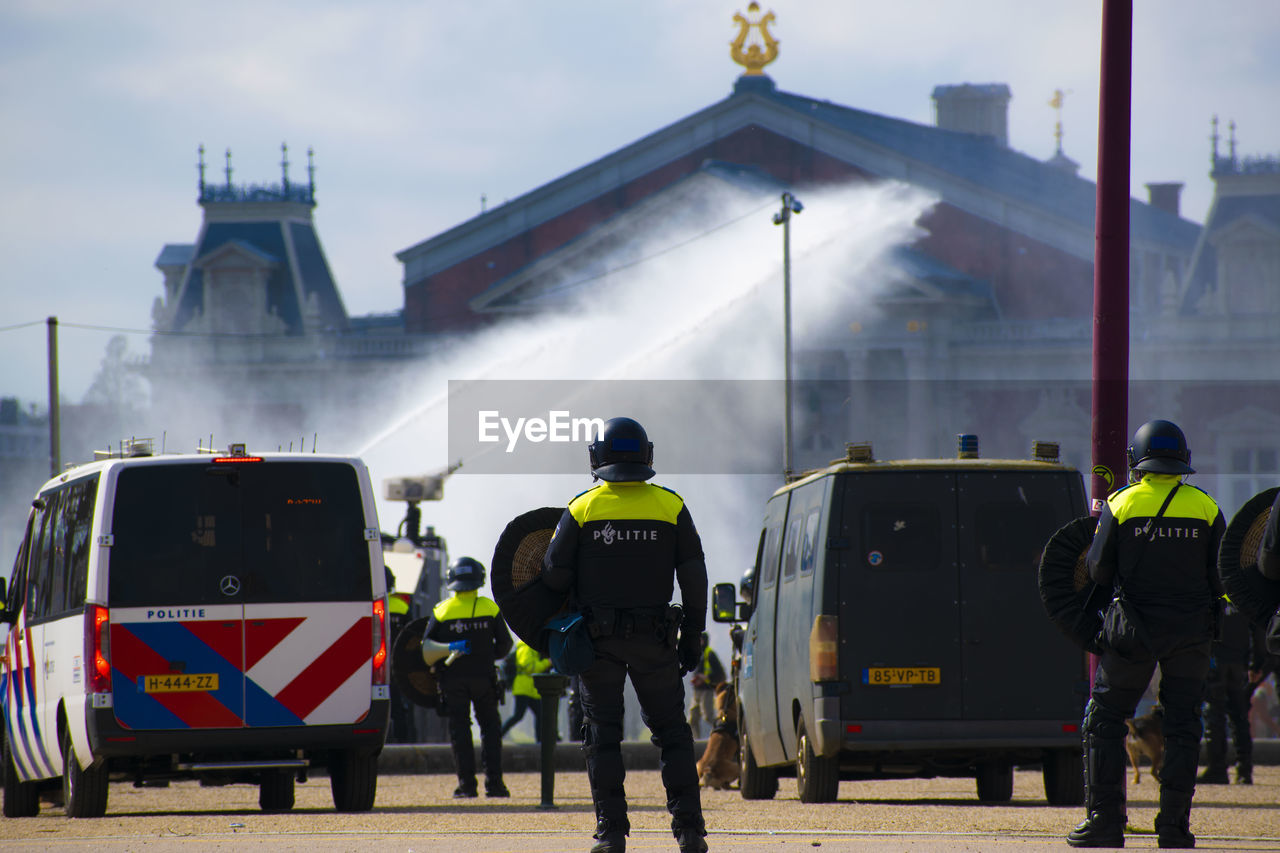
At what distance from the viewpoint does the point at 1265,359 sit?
4797cm

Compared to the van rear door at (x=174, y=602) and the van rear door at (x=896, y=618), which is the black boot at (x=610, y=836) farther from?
the van rear door at (x=174, y=602)

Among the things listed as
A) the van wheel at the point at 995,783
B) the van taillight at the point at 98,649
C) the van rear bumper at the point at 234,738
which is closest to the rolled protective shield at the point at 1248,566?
the van wheel at the point at 995,783

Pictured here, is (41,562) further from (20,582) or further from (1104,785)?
(1104,785)

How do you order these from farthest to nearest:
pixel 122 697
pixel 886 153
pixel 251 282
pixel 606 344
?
1. pixel 251 282
2. pixel 886 153
3. pixel 606 344
4. pixel 122 697

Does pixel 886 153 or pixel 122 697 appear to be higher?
pixel 886 153

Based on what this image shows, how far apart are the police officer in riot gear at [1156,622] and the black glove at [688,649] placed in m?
1.86

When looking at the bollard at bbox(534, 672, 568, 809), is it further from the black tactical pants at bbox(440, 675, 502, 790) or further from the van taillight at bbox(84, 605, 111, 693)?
the van taillight at bbox(84, 605, 111, 693)

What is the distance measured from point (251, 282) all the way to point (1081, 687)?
44450 mm

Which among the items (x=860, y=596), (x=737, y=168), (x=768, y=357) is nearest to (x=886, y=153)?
(x=737, y=168)

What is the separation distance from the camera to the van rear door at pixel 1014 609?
12.0 metres

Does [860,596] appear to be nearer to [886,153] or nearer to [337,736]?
[337,736]

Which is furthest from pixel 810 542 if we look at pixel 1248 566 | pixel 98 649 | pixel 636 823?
pixel 1248 566

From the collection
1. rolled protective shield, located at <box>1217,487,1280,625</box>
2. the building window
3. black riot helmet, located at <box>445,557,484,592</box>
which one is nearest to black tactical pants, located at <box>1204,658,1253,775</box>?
black riot helmet, located at <box>445,557,484,592</box>

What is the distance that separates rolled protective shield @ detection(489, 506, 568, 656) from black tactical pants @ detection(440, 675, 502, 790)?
6320 millimetres
